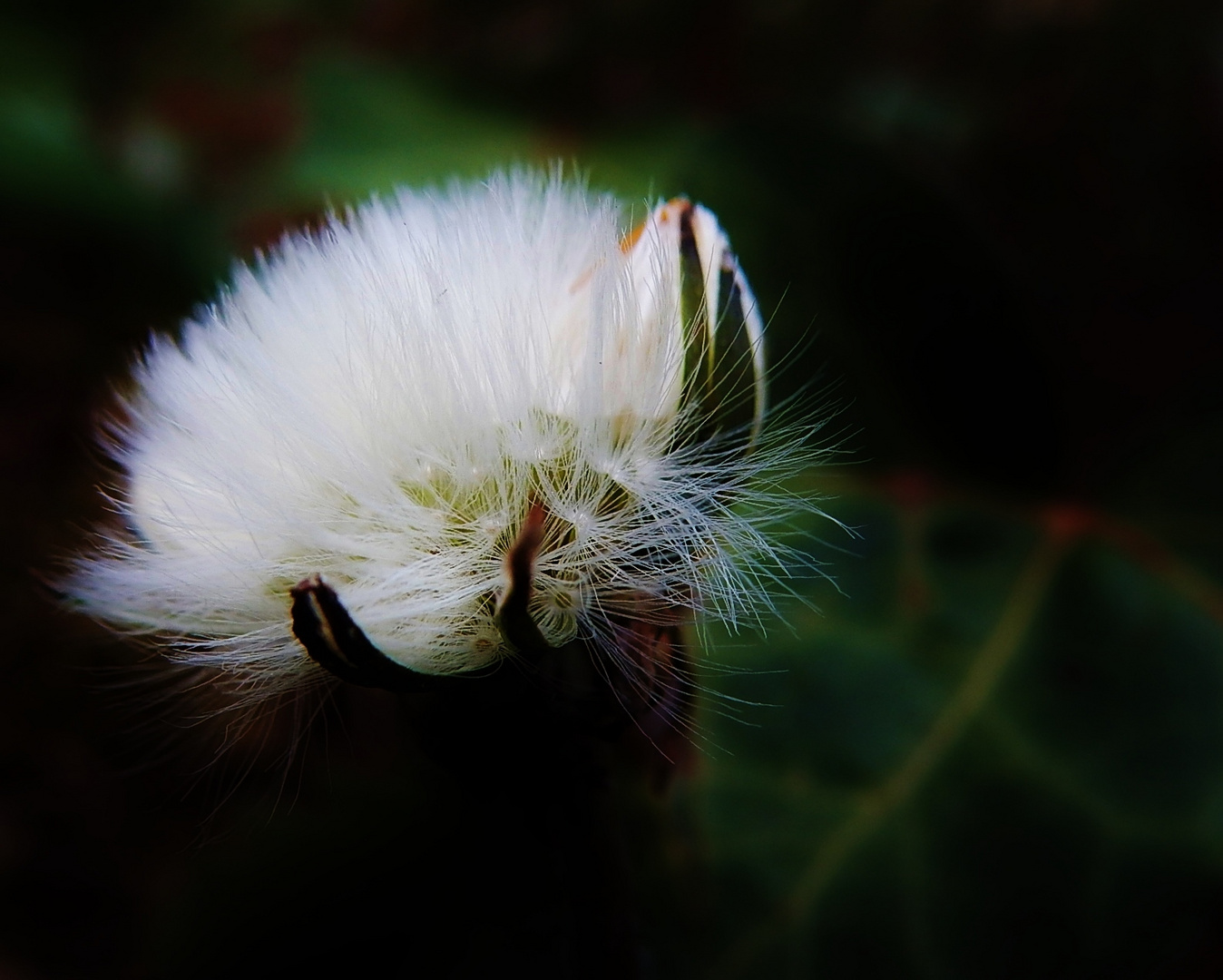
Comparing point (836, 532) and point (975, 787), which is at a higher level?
point (836, 532)

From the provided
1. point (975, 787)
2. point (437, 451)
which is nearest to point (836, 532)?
point (975, 787)

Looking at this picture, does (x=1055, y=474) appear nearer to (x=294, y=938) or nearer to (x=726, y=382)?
(x=726, y=382)

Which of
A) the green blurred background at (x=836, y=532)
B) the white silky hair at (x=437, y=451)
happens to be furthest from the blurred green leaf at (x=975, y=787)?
→ the white silky hair at (x=437, y=451)

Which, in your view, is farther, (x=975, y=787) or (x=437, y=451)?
(x=975, y=787)

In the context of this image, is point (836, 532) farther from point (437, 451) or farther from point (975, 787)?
point (437, 451)

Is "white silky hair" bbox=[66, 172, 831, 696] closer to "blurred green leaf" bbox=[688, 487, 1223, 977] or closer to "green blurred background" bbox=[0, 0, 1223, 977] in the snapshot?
"green blurred background" bbox=[0, 0, 1223, 977]

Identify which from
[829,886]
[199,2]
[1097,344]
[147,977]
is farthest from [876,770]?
[199,2]
